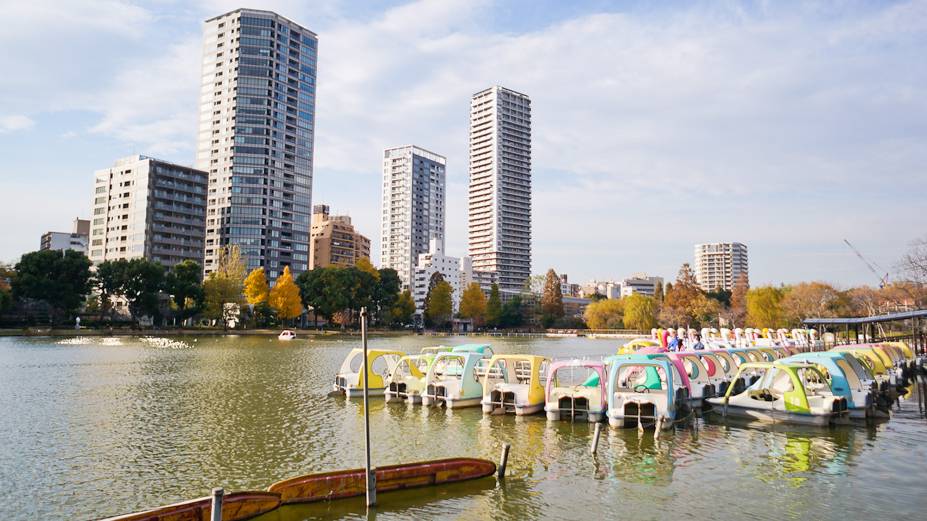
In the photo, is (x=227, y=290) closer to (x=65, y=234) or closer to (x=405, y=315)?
(x=405, y=315)

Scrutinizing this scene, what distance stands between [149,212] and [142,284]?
156ft

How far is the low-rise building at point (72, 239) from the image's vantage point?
16588 cm

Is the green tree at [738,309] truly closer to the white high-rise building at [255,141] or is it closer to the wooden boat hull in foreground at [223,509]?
the white high-rise building at [255,141]

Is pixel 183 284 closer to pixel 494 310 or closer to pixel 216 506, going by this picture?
pixel 494 310

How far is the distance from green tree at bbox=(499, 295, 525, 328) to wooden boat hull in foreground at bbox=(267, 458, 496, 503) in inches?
5869

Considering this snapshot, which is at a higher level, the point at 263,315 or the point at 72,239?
the point at 72,239

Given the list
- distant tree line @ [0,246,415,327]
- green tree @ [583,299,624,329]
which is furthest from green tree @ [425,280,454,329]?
green tree @ [583,299,624,329]

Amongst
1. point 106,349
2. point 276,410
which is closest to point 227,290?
point 106,349

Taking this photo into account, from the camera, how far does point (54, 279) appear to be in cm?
8544

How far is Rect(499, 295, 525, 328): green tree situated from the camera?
16512 cm

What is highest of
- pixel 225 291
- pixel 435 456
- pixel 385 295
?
pixel 385 295

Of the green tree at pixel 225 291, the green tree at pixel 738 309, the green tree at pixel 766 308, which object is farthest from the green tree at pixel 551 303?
the green tree at pixel 225 291

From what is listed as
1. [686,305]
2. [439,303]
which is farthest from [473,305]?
[686,305]

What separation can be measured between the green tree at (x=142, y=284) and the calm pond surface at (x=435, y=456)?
65.9 m
